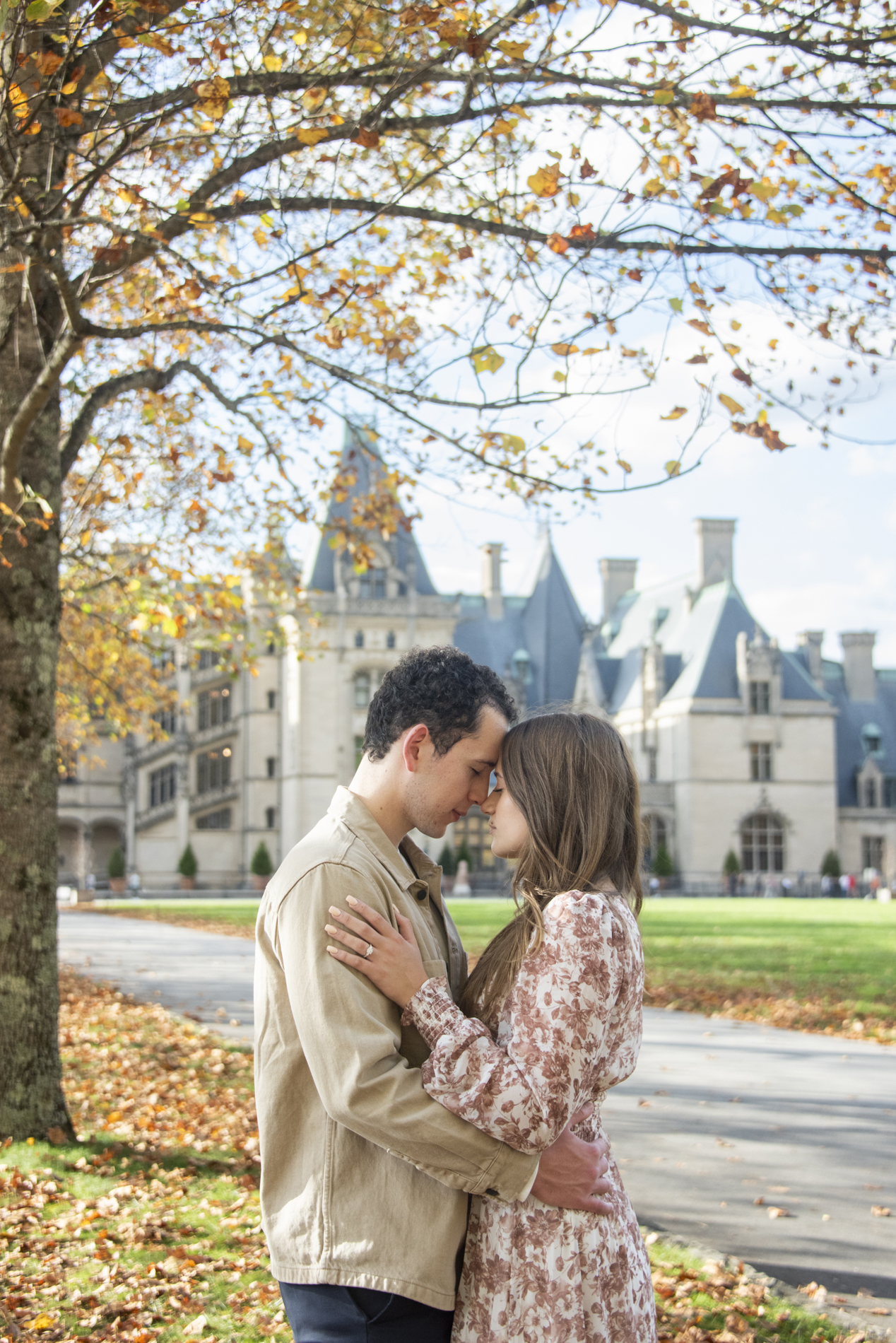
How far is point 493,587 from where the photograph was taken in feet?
187

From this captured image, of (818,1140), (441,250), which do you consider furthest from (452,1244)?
(441,250)

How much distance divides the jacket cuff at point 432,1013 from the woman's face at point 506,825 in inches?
12.3

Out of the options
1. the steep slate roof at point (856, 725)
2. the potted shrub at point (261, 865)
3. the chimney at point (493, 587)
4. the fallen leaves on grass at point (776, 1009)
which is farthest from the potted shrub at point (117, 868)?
the fallen leaves on grass at point (776, 1009)

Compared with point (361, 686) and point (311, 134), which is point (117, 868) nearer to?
point (361, 686)

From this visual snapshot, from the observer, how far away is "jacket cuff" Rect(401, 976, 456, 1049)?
213cm

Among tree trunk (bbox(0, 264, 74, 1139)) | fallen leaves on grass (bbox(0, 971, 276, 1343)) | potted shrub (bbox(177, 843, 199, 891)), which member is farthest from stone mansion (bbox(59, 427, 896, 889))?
tree trunk (bbox(0, 264, 74, 1139))

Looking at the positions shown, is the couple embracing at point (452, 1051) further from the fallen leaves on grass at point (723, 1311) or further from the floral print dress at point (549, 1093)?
the fallen leaves on grass at point (723, 1311)

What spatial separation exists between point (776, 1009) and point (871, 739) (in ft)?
146

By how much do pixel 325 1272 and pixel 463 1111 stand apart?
1.34 feet

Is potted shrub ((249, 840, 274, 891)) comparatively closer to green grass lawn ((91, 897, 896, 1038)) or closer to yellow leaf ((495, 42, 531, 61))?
green grass lawn ((91, 897, 896, 1038))

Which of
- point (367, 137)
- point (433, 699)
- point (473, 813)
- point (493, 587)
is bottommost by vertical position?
point (473, 813)

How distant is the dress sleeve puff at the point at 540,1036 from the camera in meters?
2.06

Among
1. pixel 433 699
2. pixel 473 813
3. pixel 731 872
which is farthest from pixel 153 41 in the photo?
pixel 731 872

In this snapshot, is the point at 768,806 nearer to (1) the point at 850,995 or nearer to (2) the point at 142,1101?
(1) the point at 850,995
